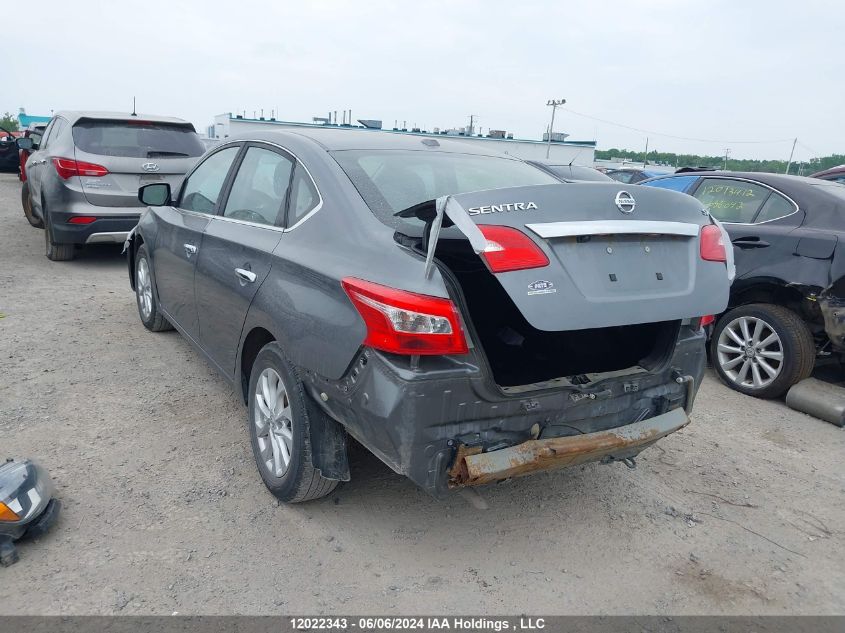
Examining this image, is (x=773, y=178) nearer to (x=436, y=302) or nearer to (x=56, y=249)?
(x=436, y=302)

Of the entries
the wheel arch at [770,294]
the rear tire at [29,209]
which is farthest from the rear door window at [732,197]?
the rear tire at [29,209]

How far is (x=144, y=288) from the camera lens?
524 cm

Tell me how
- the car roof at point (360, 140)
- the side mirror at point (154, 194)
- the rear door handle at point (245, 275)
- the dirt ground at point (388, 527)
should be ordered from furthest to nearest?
the side mirror at point (154, 194) → the car roof at point (360, 140) → the rear door handle at point (245, 275) → the dirt ground at point (388, 527)

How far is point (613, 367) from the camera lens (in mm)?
2871

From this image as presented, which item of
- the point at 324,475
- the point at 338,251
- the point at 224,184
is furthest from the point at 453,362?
the point at 224,184

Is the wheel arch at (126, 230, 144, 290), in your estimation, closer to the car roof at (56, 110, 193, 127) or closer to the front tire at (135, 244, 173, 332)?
the front tire at (135, 244, 173, 332)

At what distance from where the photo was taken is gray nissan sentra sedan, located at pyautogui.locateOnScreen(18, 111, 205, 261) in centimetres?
700

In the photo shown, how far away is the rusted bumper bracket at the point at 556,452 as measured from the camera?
2301 mm

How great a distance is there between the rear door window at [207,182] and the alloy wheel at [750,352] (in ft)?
12.8

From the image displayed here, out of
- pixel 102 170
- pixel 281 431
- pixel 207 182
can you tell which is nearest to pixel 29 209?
pixel 102 170

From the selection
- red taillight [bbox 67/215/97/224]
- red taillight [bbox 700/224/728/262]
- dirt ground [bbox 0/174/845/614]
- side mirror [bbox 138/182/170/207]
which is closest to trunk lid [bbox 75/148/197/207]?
red taillight [bbox 67/215/97/224]

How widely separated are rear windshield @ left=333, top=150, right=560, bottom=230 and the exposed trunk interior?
388mm

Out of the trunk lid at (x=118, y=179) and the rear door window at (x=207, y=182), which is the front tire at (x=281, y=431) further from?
the trunk lid at (x=118, y=179)

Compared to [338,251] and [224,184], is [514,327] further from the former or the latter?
[224,184]
